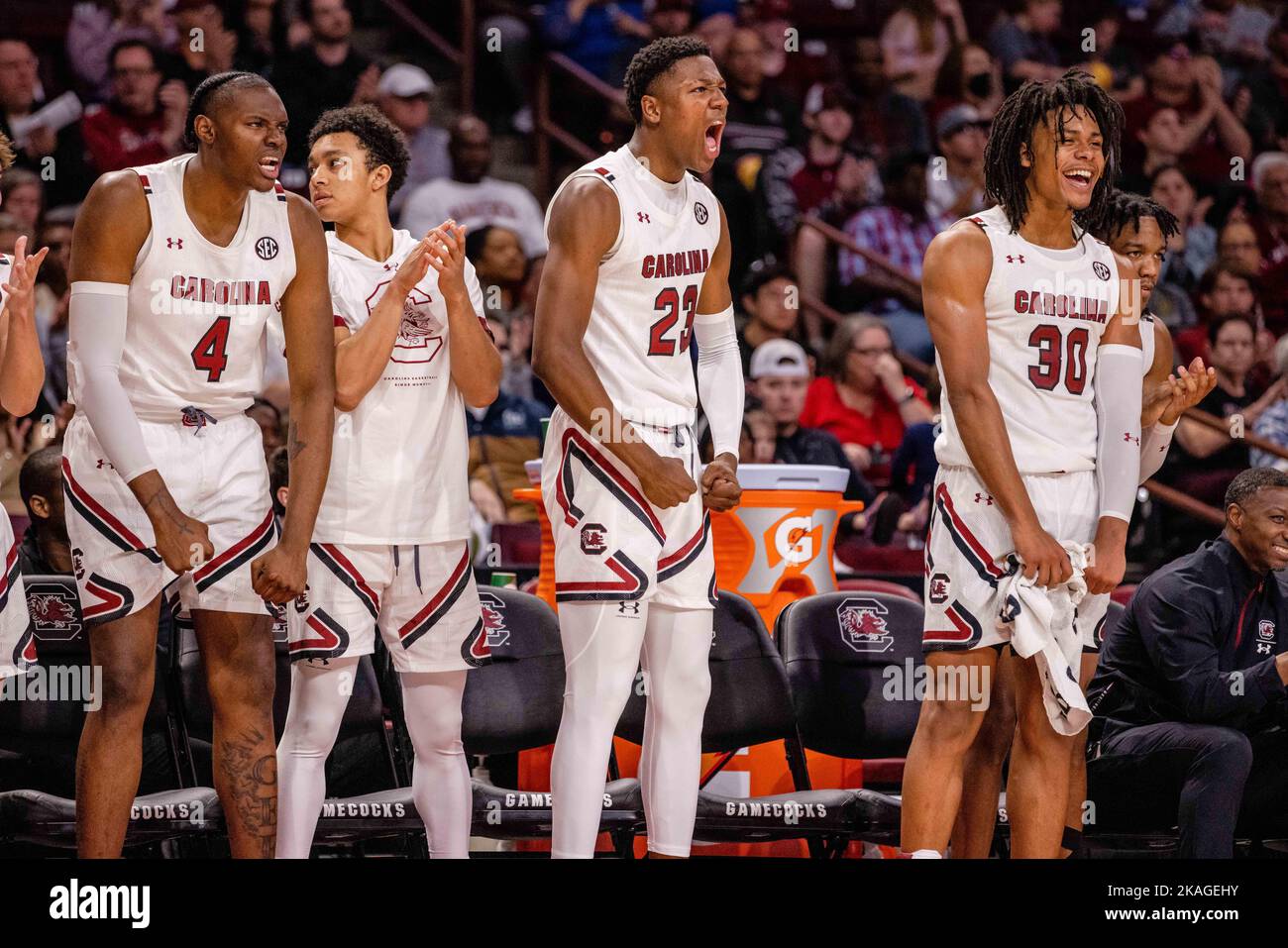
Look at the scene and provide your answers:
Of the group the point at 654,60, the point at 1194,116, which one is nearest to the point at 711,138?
the point at 654,60

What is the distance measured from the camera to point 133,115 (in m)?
8.27

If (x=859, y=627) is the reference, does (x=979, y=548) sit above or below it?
above

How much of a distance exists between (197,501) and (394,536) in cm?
47

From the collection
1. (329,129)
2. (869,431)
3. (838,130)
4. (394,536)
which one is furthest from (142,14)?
(394,536)

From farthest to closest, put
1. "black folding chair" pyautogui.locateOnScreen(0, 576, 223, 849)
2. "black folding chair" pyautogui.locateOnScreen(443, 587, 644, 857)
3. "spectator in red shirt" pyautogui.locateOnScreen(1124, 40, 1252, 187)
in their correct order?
"spectator in red shirt" pyautogui.locateOnScreen(1124, 40, 1252, 187) → "black folding chair" pyautogui.locateOnScreen(443, 587, 644, 857) → "black folding chair" pyautogui.locateOnScreen(0, 576, 223, 849)

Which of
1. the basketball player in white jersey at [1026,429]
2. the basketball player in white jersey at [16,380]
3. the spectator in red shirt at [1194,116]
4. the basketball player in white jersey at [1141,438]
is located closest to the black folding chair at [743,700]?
the basketball player in white jersey at [1141,438]

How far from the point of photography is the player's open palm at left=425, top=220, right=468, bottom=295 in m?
3.98

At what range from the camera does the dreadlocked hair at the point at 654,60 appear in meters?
4.03

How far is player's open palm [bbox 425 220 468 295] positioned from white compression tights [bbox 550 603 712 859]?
2.62ft

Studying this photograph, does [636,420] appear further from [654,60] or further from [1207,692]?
[1207,692]

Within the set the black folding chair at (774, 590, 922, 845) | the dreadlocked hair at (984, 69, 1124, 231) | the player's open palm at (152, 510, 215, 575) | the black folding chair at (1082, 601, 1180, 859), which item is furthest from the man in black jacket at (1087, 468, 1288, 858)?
the player's open palm at (152, 510, 215, 575)

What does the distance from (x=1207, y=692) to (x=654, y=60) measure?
225 cm

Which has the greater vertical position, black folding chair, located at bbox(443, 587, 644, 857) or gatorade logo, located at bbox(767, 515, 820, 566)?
gatorade logo, located at bbox(767, 515, 820, 566)

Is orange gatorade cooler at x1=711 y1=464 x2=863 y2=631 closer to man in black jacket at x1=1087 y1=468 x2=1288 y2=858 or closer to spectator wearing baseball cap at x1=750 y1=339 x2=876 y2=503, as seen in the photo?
man in black jacket at x1=1087 y1=468 x2=1288 y2=858
